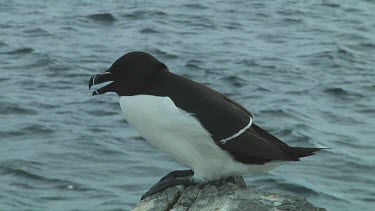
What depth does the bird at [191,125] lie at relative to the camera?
210 inches

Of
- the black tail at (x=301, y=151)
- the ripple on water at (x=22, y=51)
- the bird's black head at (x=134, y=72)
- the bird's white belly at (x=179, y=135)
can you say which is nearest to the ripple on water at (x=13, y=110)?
the ripple on water at (x=22, y=51)

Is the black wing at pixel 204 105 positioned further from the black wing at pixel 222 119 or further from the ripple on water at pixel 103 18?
the ripple on water at pixel 103 18

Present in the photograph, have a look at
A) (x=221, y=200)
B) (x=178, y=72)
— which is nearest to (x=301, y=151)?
(x=221, y=200)

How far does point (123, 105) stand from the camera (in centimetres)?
542

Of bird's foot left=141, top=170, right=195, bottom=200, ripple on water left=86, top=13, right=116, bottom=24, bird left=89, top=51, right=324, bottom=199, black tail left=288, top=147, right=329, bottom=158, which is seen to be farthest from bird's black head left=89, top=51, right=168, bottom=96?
ripple on water left=86, top=13, right=116, bottom=24

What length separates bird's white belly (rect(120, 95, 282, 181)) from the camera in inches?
209

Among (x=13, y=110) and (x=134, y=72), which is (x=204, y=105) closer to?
(x=134, y=72)

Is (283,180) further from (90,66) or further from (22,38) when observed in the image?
(22,38)

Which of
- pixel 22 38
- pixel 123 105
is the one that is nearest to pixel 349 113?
pixel 22 38

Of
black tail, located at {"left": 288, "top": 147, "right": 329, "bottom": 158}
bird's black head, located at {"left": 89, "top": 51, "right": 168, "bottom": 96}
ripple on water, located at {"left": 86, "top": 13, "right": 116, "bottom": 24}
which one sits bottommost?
ripple on water, located at {"left": 86, "top": 13, "right": 116, "bottom": 24}

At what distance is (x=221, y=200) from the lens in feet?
16.2

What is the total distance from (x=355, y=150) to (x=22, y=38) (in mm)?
7073

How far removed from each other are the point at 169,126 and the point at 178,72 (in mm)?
8575

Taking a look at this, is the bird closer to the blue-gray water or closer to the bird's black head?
the bird's black head
